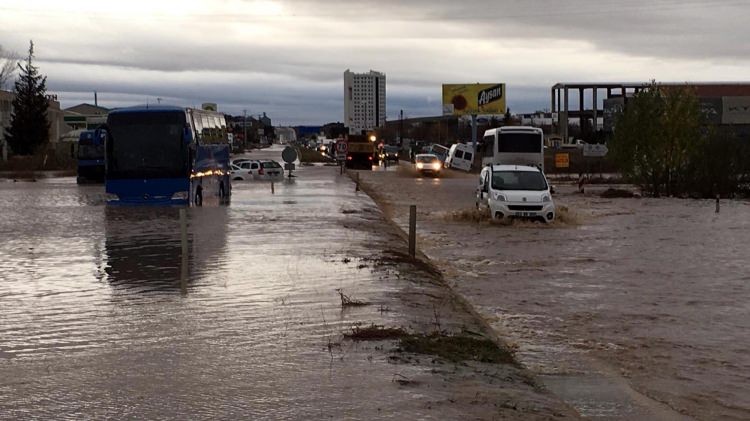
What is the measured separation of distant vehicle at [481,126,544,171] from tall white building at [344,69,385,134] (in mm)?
42732

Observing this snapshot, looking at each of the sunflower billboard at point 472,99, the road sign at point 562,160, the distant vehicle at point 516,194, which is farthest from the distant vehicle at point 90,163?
the sunflower billboard at point 472,99

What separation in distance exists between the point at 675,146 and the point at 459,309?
34.9m

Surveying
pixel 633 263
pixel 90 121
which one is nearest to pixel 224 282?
pixel 633 263

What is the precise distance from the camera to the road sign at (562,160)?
70938 millimetres

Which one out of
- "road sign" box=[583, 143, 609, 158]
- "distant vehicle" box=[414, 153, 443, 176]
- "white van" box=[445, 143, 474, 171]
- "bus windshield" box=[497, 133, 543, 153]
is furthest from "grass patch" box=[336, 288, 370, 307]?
"road sign" box=[583, 143, 609, 158]

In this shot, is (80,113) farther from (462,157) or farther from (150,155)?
(150,155)

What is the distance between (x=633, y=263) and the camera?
67.4 feet

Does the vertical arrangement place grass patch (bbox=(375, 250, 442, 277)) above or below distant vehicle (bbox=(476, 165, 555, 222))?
below

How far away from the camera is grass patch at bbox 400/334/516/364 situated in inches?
368

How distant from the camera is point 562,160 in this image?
235 ft

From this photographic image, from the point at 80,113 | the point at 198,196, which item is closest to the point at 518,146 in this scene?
the point at 198,196

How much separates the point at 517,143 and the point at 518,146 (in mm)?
152

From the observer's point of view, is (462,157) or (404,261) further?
(462,157)

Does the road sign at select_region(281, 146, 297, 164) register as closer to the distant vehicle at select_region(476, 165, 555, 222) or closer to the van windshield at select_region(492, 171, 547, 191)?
the distant vehicle at select_region(476, 165, 555, 222)
